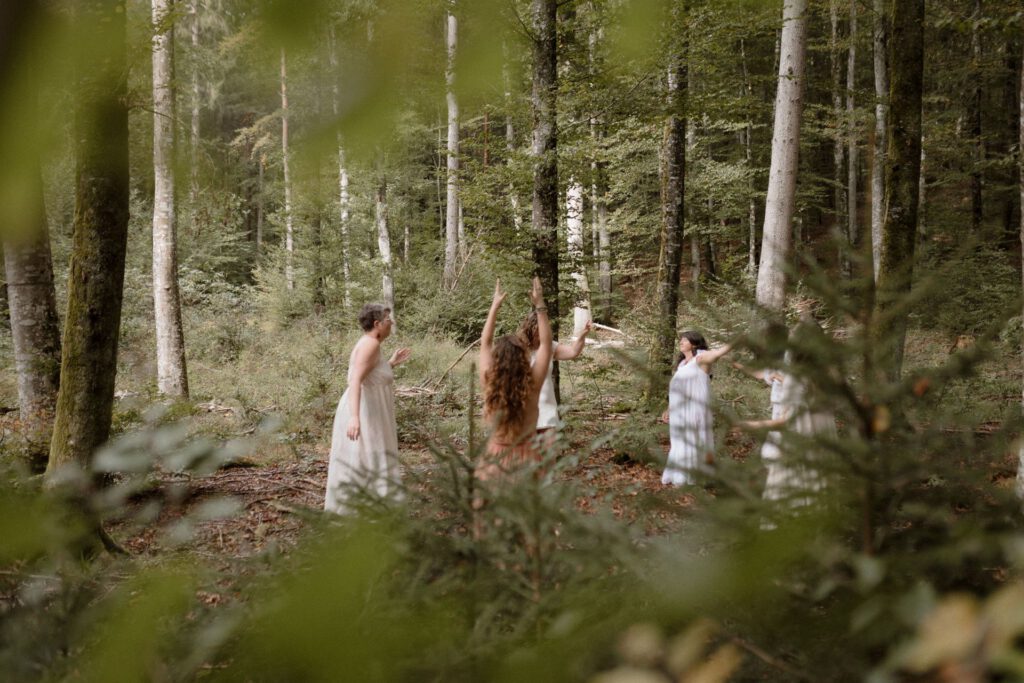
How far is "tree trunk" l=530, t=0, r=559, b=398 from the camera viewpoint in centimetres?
641

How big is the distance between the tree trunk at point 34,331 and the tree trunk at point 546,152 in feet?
15.9

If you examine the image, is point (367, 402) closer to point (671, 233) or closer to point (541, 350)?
point (541, 350)

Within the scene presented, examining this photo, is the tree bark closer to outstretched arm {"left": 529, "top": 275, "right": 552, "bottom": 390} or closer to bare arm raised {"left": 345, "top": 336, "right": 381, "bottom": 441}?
outstretched arm {"left": 529, "top": 275, "right": 552, "bottom": 390}

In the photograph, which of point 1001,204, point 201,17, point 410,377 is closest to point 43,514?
point 201,17

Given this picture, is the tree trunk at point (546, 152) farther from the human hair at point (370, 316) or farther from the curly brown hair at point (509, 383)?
the curly brown hair at point (509, 383)

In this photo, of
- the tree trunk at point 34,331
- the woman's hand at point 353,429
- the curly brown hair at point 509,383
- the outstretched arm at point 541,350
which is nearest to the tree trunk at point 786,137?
the outstretched arm at point 541,350

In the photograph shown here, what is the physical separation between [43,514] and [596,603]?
111 cm

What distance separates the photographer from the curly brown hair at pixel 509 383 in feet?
12.7

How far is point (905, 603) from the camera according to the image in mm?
772

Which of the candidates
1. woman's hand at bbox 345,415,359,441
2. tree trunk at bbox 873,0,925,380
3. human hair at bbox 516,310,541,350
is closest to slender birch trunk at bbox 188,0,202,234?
woman's hand at bbox 345,415,359,441

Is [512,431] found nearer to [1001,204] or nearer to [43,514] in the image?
[43,514]

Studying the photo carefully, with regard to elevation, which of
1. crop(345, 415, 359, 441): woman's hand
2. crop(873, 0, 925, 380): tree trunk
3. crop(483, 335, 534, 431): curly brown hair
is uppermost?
crop(873, 0, 925, 380): tree trunk

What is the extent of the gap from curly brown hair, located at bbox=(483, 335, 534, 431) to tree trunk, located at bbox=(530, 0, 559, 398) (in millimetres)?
2792

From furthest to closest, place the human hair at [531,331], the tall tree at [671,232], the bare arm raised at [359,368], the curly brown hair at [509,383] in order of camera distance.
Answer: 1. the tall tree at [671,232]
2. the human hair at [531,331]
3. the bare arm raised at [359,368]
4. the curly brown hair at [509,383]
